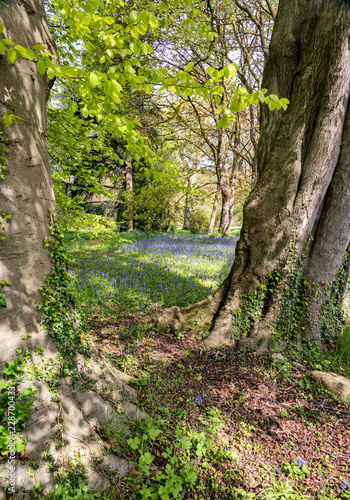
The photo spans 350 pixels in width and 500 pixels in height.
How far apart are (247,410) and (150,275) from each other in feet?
12.7

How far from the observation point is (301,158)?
2.96m

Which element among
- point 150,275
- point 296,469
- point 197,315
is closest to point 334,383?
point 296,469

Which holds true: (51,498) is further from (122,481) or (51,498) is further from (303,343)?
(303,343)

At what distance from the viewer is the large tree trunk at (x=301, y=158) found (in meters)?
2.72

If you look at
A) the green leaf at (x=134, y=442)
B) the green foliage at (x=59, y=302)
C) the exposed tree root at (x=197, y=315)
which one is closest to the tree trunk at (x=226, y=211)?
the exposed tree root at (x=197, y=315)

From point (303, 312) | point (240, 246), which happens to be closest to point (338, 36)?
point (240, 246)

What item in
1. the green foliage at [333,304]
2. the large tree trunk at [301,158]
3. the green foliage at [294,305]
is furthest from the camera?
the green foliage at [333,304]

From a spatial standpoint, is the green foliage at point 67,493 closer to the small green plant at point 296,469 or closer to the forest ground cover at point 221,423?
the forest ground cover at point 221,423

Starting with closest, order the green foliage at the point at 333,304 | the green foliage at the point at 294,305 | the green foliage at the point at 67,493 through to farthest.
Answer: the green foliage at the point at 67,493 < the green foliage at the point at 294,305 < the green foliage at the point at 333,304

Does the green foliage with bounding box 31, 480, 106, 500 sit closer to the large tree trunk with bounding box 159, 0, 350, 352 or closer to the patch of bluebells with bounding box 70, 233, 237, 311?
the large tree trunk with bounding box 159, 0, 350, 352

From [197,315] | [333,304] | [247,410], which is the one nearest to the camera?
[247,410]

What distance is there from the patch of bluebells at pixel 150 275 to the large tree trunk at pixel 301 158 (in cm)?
189

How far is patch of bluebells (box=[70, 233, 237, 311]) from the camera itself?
4898 mm

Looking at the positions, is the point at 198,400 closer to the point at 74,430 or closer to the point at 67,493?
the point at 74,430
